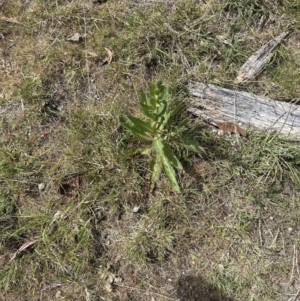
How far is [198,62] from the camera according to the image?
3348 millimetres

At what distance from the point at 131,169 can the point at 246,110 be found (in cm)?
90

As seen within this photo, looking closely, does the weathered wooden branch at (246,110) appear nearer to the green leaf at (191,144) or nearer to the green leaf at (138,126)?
the green leaf at (191,144)

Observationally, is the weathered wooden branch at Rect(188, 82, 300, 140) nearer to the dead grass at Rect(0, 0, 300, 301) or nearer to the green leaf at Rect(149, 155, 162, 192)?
the dead grass at Rect(0, 0, 300, 301)

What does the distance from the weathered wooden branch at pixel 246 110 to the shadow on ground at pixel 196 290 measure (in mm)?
1089

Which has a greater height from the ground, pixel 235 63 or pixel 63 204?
pixel 235 63

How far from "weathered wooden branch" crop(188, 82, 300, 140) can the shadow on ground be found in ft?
3.57

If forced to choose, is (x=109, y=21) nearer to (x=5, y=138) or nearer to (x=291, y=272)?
(x=5, y=138)

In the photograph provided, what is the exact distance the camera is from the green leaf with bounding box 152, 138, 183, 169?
2859 millimetres

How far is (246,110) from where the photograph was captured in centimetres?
315

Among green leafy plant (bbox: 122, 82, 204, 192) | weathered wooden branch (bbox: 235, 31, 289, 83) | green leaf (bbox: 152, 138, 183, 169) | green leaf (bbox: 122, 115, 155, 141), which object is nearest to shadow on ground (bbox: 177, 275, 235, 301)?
green leafy plant (bbox: 122, 82, 204, 192)

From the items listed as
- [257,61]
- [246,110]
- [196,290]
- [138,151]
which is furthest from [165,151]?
[257,61]

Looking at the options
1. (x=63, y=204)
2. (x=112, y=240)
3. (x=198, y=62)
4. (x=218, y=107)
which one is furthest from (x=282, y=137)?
(x=63, y=204)

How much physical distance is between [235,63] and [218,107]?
0.43 m

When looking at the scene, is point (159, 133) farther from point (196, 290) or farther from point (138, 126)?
point (196, 290)
